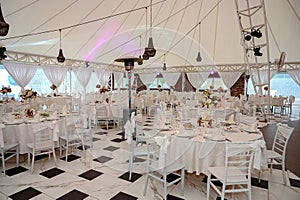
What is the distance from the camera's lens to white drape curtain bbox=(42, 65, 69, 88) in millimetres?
9914

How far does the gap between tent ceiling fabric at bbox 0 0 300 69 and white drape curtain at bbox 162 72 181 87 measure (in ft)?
14.4

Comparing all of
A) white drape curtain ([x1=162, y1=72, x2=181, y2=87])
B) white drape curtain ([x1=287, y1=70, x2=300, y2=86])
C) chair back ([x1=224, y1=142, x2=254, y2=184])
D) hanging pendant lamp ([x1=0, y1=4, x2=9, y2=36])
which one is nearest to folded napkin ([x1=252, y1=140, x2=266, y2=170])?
chair back ([x1=224, y1=142, x2=254, y2=184])

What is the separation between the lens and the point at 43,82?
34.1 feet

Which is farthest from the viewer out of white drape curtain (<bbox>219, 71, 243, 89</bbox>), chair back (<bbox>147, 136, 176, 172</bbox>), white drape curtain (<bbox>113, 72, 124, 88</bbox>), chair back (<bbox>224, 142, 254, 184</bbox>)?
white drape curtain (<bbox>113, 72, 124, 88</bbox>)

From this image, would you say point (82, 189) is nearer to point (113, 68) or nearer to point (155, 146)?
point (155, 146)

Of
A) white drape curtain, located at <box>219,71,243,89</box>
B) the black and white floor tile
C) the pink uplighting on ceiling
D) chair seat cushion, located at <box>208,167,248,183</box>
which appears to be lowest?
the black and white floor tile

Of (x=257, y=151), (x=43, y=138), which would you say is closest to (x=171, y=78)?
(x=43, y=138)

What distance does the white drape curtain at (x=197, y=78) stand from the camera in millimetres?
13007

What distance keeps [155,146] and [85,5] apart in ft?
15.4

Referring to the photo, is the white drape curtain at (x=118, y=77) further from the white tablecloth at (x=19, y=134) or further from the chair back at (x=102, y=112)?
the white tablecloth at (x=19, y=134)

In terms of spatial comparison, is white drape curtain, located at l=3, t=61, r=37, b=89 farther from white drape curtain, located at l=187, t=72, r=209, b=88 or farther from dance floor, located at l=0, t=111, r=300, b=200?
white drape curtain, located at l=187, t=72, r=209, b=88

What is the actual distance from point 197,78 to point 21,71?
9.53 meters

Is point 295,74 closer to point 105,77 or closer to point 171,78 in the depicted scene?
point 171,78

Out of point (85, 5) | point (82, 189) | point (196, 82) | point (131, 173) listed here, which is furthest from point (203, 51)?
point (82, 189)
